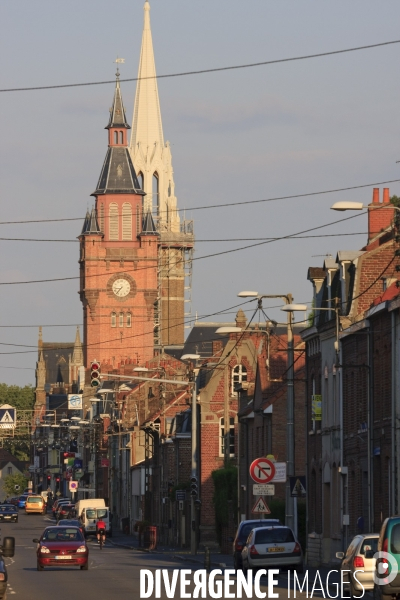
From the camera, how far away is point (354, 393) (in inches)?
1826

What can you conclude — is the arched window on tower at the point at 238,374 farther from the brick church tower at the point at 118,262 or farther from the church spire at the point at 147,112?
the church spire at the point at 147,112

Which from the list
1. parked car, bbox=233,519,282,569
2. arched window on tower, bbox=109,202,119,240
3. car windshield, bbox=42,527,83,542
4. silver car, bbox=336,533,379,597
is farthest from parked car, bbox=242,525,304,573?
arched window on tower, bbox=109,202,119,240

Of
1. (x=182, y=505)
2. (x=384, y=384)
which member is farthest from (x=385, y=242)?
(x=182, y=505)

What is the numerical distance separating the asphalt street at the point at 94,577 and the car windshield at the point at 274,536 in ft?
3.08

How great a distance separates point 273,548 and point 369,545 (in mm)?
10013

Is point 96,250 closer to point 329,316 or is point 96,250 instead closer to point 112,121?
point 112,121

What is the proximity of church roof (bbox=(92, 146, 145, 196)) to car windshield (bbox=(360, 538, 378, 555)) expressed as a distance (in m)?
128

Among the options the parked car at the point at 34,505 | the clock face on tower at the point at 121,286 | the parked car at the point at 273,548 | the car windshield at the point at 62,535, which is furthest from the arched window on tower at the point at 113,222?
the parked car at the point at 273,548

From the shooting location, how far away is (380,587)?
83.3ft

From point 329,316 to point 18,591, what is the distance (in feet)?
56.5

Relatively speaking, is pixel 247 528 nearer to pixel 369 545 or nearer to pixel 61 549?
pixel 61 549

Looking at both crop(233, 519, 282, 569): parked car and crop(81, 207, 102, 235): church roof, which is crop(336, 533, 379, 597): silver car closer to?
crop(233, 519, 282, 569): parked car

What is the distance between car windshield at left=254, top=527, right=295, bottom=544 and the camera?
1553 inches

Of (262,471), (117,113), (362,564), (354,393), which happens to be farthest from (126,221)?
(362,564)
